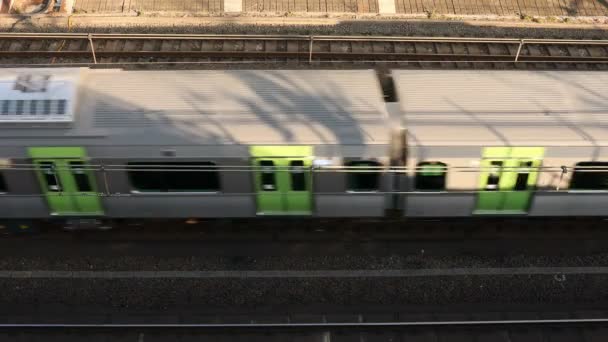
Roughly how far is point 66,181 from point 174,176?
2.30 metres

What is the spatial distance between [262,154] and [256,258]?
2827 millimetres

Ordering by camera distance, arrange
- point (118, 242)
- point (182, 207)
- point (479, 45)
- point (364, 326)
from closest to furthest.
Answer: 1. point (364, 326)
2. point (182, 207)
3. point (118, 242)
4. point (479, 45)

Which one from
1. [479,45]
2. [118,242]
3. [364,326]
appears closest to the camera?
[364,326]

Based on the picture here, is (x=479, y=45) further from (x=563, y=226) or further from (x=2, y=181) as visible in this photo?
(x=2, y=181)

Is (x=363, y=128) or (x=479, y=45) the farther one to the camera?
(x=479, y=45)

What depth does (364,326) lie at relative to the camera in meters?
12.8

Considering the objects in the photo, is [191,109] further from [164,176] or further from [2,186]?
[2,186]

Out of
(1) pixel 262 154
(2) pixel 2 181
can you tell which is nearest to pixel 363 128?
(1) pixel 262 154

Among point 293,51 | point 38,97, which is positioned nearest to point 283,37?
point 293,51

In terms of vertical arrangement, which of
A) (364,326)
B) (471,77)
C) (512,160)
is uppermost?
(471,77)

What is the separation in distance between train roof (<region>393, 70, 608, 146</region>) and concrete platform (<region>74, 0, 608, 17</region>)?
8.36 m

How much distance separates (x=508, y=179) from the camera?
1341 cm

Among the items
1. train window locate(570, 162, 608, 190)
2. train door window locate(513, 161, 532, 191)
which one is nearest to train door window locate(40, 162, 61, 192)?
train door window locate(513, 161, 532, 191)

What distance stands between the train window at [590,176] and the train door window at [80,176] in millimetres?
10264
